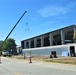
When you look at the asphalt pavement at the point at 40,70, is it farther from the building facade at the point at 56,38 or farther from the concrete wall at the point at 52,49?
the building facade at the point at 56,38

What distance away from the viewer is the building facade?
81.9m

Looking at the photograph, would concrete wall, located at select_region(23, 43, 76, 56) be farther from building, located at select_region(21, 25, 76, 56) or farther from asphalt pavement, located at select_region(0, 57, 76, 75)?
asphalt pavement, located at select_region(0, 57, 76, 75)

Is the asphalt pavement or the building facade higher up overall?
the building facade

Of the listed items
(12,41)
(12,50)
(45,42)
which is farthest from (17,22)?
(12,41)

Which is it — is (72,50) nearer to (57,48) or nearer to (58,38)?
(57,48)

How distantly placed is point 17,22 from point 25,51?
3898 inches

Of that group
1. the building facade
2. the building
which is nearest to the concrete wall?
the building

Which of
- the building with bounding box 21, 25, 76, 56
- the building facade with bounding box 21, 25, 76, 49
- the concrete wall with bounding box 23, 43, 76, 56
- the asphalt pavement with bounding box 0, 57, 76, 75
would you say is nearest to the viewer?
the asphalt pavement with bounding box 0, 57, 76, 75

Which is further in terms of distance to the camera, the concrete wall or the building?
the building

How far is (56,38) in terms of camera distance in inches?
3949

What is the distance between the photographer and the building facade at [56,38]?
269 ft

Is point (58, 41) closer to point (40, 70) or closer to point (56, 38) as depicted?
point (56, 38)

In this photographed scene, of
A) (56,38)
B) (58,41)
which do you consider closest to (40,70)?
(56,38)

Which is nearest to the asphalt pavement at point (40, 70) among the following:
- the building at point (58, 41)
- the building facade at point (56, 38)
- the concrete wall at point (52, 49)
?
the building at point (58, 41)
